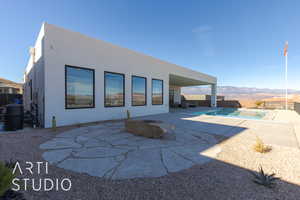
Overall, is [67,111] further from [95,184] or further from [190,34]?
[190,34]

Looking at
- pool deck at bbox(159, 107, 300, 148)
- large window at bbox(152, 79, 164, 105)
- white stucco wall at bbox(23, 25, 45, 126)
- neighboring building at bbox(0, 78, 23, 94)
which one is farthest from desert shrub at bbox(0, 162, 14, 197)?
neighboring building at bbox(0, 78, 23, 94)

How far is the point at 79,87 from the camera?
6.13m

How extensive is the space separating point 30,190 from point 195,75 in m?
14.7

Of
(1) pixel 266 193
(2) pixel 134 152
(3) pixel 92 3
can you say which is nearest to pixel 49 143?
(2) pixel 134 152

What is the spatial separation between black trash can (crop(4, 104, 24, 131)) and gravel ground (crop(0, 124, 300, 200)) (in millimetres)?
2581

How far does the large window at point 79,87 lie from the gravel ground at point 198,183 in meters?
3.39

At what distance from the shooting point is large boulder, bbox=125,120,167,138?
160 inches

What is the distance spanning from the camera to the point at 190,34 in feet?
40.9

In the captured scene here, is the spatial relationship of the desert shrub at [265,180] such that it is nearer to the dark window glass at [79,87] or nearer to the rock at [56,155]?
the rock at [56,155]

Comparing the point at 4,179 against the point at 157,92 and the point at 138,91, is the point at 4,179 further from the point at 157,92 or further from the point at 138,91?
the point at 157,92

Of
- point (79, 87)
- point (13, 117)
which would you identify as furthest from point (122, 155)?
point (13, 117)

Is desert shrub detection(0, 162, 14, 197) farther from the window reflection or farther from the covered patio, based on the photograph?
the covered patio

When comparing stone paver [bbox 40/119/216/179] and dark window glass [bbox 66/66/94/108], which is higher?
dark window glass [bbox 66/66/94/108]

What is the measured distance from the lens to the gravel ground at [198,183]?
1614 mm
